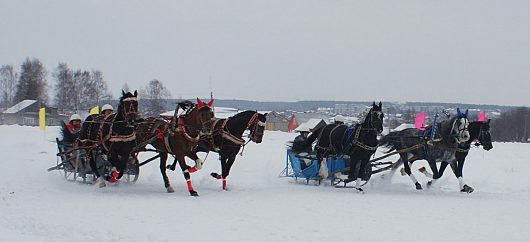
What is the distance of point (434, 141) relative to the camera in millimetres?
13805

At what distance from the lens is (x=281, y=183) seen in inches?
607

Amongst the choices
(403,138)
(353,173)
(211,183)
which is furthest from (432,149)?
(211,183)

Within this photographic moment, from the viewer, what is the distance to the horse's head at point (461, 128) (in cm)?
1330

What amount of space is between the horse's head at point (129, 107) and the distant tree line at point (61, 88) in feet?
208

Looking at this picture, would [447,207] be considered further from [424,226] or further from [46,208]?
[46,208]

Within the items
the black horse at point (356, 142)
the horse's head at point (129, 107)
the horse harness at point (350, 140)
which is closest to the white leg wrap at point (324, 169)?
the black horse at point (356, 142)

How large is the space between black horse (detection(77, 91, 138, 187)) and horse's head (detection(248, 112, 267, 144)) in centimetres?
280

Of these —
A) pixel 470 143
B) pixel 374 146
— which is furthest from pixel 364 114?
pixel 470 143

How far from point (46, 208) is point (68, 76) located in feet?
241

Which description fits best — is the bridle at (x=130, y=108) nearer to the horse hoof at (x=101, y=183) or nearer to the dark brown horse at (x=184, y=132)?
the dark brown horse at (x=184, y=132)

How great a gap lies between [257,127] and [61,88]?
71184mm

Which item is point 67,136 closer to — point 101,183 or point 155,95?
point 101,183

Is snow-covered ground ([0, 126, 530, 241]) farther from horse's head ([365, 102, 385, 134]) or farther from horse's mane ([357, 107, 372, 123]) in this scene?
horse's mane ([357, 107, 372, 123])

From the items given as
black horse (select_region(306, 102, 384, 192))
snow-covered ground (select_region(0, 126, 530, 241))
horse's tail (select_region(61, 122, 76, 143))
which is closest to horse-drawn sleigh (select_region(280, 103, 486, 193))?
black horse (select_region(306, 102, 384, 192))
